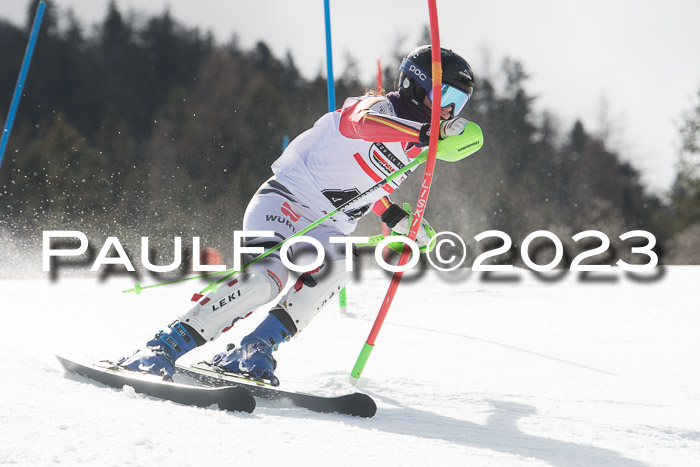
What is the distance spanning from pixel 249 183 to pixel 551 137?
62.6 feet

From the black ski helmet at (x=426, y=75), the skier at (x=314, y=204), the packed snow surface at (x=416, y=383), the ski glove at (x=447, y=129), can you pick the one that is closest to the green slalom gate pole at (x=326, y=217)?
the skier at (x=314, y=204)

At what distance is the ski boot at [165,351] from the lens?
2436 millimetres

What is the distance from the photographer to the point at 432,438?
202cm

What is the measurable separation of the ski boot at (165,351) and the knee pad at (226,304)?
3 cm

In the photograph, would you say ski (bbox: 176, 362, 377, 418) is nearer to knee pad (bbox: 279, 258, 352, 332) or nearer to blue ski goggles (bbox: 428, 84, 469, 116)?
knee pad (bbox: 279, 258, 352, 332)

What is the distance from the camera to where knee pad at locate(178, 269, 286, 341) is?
8.23 feet

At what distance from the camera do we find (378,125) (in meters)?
2.54

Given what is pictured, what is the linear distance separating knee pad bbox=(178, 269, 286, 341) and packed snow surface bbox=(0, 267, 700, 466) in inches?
13.8

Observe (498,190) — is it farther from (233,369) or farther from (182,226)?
(233,369)

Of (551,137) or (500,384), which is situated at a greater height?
(551,137)

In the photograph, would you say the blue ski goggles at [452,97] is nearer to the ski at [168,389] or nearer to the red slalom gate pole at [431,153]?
the red slalom gate pole at [431,153]

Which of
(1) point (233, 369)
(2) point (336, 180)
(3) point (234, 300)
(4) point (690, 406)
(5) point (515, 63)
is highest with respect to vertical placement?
(5) point (515, 63)

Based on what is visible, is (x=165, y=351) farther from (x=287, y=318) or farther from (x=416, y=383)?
(x=416, y=383)

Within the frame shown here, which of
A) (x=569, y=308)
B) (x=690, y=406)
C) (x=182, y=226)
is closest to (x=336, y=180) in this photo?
(x=690, y=406)
